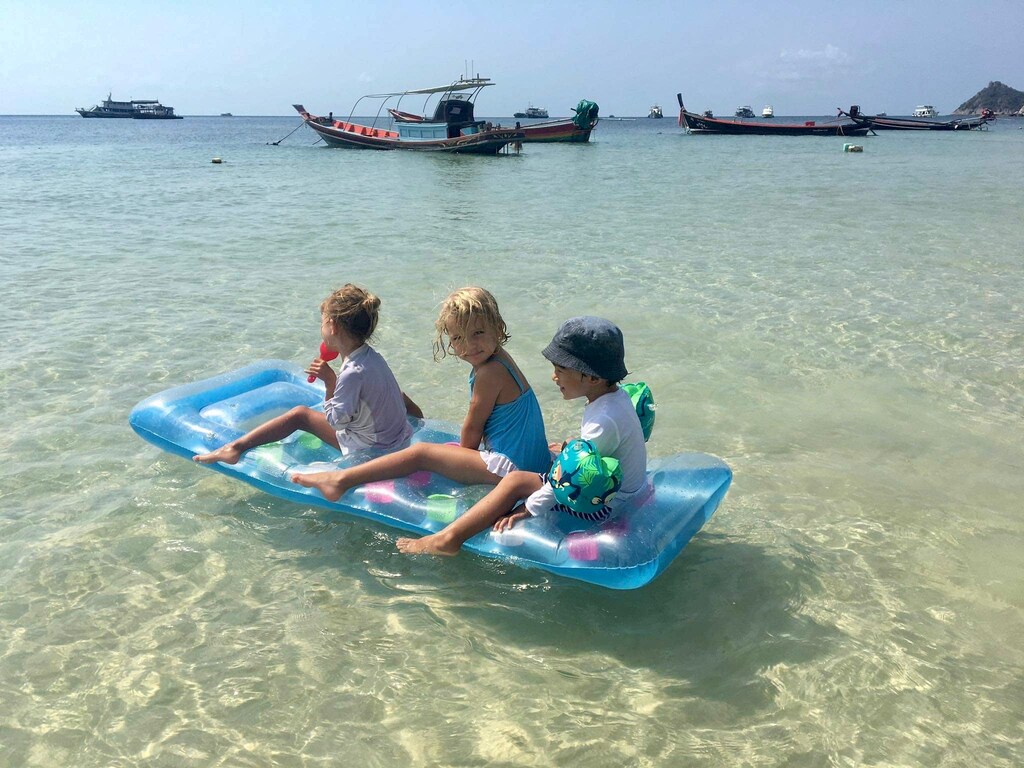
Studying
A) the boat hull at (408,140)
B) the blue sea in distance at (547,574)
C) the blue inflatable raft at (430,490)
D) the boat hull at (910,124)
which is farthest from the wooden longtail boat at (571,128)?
the blue inflatable raft at (430,490)

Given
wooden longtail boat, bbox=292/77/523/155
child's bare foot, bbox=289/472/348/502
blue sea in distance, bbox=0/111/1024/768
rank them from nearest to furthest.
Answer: blue sea in distance, bbox=0/111/1024/768
child's bare foot, bbox=289/472/348/502
wooden longtail boat, bbox=292/77/523/155

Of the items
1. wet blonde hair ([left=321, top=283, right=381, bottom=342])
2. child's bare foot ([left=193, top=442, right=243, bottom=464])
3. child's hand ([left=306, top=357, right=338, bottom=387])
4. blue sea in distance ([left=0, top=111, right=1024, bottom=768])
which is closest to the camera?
blue sea in distance ([left=0, top=111, right=1024, bottom=768])

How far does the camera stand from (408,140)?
32688 mm

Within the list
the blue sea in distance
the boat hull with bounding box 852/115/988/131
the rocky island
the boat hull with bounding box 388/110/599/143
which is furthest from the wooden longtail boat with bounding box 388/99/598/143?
the rocky island

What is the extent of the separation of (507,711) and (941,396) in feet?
13.4

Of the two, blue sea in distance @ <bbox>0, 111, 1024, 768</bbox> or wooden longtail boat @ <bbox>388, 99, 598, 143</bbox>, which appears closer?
blue sea in distance @ <bbox>0, 111, 1024, 768</bbox>

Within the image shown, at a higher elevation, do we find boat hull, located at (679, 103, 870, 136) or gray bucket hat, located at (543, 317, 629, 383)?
→ boat hull, located at (679, 103, 870, 136)

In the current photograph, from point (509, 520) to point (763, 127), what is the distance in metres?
53.7

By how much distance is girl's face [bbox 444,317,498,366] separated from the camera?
10.7ft

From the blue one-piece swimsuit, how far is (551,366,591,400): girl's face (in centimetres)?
29

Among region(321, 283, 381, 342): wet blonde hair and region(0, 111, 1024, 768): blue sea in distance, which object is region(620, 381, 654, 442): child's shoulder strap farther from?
region(321, 283, 381, 342): wet blonde hair

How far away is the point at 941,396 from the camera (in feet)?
17.6

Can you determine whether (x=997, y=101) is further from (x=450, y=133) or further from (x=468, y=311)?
(x=468, y=311)

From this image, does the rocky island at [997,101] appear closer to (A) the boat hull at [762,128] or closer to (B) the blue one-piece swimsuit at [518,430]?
(A) the boat hull at [762,128]
